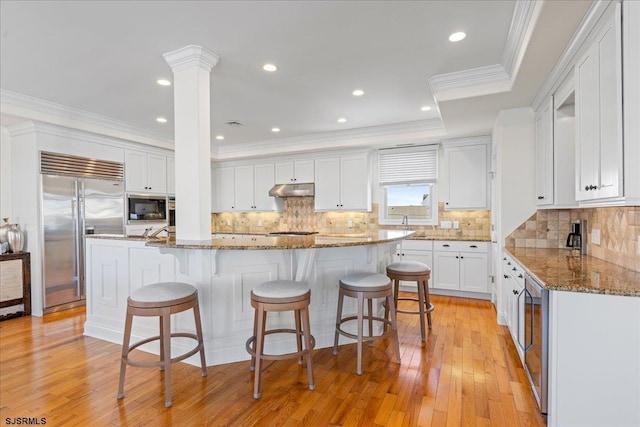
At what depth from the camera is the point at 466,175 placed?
4.91 m

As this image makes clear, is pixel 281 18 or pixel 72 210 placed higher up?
pixel 281 18

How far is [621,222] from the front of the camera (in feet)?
7.32

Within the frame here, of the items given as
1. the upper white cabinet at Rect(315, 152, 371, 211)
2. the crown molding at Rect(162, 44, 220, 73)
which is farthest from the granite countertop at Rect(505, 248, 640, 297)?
the upper white cabinet at Rect(315, 152, 371, 211)

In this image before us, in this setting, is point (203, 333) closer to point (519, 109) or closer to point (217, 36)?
point (217, 36)

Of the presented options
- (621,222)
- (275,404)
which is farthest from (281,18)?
(621,222)

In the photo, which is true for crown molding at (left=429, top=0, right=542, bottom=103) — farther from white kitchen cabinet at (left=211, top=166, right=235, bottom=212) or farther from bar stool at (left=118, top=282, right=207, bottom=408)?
white kitchen cabinet at (left=211, top=166, right=235, bottom=212)

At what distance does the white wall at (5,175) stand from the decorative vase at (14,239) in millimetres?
364

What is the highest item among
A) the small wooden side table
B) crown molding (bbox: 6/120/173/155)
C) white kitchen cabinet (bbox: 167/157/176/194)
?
crown molding (bbox: 6/120/173/155)

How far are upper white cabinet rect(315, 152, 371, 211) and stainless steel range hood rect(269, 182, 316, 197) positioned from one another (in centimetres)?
13

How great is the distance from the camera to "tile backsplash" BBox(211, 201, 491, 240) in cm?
514

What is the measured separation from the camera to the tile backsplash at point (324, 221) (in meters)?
5.14

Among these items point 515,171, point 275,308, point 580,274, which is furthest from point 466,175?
point 275,308

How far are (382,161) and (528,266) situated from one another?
12.0 feet

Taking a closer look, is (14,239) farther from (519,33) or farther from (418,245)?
(519,33)
